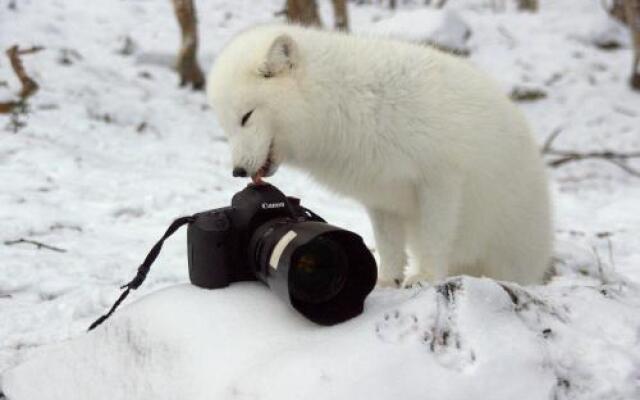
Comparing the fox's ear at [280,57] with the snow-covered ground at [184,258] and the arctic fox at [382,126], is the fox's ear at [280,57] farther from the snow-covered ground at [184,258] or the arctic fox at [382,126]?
the snow-covered ground at [184,258]

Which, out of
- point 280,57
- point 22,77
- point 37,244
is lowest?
point 22,77

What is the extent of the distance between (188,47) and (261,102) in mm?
6443

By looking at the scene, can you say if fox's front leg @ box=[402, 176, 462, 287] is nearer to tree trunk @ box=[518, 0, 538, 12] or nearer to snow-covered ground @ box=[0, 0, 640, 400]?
snow-covered ground @ box=[0, 0, 640, 400]

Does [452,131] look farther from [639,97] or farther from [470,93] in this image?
[639,97]

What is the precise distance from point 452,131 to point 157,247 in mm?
1382

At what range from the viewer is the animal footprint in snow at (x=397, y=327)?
173 centimetres

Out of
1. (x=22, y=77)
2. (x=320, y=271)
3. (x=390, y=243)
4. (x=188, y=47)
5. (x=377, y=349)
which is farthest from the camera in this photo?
(x=188, y=47)

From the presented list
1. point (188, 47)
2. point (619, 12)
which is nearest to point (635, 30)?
point (619, 12)

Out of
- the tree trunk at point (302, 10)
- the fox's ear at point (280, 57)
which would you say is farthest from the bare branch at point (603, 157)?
the fox's ear at point (280, 57)

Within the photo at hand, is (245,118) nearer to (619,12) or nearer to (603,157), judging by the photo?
(603,157)

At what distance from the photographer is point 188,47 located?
884 centimetres

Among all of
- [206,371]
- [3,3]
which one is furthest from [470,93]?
[3,3]

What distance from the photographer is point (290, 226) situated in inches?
75.8

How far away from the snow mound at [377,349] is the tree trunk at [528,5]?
13.2 metres
